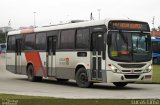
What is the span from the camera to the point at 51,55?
25719 mm

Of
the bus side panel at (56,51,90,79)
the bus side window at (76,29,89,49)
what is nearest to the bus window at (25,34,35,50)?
the bus side panel at (56,51,90,79)

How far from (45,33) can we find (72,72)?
3.83m

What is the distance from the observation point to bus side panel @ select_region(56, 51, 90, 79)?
22.8m

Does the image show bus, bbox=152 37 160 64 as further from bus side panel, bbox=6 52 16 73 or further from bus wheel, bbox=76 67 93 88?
bus wheel, bbox=76 67 93 88

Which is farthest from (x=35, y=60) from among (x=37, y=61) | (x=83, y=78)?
(x=83, y=78)

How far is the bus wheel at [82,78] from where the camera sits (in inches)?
886

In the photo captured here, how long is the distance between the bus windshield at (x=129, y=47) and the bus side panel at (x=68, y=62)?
1528 mm

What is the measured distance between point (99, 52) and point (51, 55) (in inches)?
181

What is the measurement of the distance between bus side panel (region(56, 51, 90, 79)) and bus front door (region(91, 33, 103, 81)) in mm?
396

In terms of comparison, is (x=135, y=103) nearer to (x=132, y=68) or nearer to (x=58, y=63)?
(x=132, y=68)

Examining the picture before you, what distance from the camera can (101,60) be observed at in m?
21.6

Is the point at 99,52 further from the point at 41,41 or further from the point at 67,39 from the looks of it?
the point at 41,41

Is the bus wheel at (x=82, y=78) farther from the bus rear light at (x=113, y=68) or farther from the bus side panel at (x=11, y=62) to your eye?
the bus side panel at (x=11, y=62)

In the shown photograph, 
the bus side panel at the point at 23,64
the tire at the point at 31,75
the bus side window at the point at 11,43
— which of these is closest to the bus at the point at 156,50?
the bus side window at the point at 11,43
